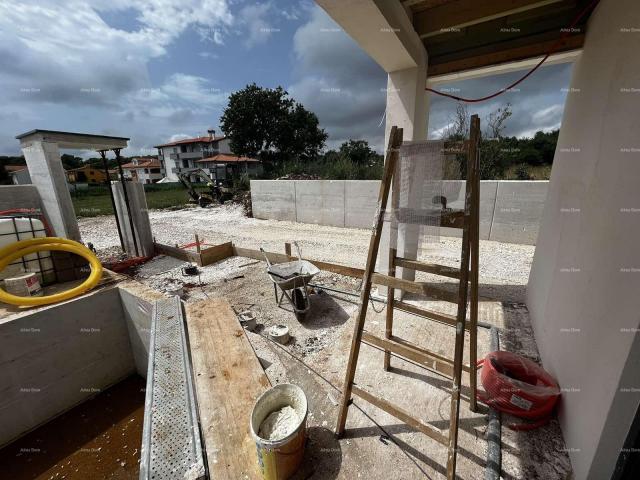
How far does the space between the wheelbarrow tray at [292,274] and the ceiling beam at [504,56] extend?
2.76 meters

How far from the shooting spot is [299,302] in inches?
126

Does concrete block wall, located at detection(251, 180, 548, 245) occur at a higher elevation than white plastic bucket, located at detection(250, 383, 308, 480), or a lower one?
higher

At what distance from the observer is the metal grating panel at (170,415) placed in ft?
5.15

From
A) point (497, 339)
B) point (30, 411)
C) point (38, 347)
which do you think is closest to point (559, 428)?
point (497, 339)

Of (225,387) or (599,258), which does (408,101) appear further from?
(225,387)

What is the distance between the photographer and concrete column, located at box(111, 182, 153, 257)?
5.37 meters

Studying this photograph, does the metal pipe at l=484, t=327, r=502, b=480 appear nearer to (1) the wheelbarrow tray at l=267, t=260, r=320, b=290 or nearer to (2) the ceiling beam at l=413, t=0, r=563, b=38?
(1) the wheelbarrow tray at l=267, t=260, r=320, b=290

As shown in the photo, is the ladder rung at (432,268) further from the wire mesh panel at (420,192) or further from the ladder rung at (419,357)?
the ladder rung at (419,357)

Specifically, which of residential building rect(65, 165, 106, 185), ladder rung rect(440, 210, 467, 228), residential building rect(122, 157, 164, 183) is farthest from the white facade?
ladder rung rect(440, 210, 467, 228)

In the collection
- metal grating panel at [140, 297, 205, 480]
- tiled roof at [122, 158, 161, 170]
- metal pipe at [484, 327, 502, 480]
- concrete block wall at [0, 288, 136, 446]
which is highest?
tiled roof at [122, 158, 161, 170]

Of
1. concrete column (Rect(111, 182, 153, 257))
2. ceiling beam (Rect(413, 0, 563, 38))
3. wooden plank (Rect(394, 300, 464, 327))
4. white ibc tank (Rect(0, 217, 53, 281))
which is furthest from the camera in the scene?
concrete column (Rect(111, 182, 153, 257))

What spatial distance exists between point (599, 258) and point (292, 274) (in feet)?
9.23

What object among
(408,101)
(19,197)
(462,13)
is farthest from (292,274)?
(19,197)

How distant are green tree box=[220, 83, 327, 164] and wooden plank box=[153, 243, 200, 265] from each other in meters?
18.0
